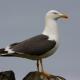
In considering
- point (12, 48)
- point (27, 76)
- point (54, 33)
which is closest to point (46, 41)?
point (54, 33)

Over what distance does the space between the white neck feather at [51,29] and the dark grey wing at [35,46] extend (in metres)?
0.15

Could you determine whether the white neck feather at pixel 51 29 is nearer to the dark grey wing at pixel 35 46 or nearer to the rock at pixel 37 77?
the dark grey wing at pixel 35 46

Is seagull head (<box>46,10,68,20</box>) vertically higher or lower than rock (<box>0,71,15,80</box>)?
higher

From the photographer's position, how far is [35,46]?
389 inches

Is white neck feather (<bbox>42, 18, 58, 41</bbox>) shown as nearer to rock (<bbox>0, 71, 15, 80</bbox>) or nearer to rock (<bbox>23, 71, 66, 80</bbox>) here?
rock (<bbox>23, 71, 66, 80</bbox>)

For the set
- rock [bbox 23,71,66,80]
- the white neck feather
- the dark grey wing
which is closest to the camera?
rock [bbox 23,71,66,80]

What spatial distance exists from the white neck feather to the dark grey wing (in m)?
0.15

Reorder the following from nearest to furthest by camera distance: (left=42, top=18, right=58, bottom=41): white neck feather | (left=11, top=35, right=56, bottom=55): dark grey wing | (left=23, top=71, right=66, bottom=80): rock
Answer: (left=23, top=71, right=66, bottom=80): rock
(left=11, top=35, right=56, bottom=55): dark grey wing
(left=42, top=18, right=58, bottom=41): white neck feather

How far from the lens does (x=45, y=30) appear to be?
10.2 m

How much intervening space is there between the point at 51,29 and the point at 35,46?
2.41 ft

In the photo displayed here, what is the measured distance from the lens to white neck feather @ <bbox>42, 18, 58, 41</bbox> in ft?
33.0

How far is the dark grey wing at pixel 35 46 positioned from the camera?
377 inches

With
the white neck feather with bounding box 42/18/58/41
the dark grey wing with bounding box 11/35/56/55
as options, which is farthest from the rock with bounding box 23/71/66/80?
the white neck feather with bounding box 42/18/58/41

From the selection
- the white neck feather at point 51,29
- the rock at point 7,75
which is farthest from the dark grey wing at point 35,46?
the rock at point 7,75
